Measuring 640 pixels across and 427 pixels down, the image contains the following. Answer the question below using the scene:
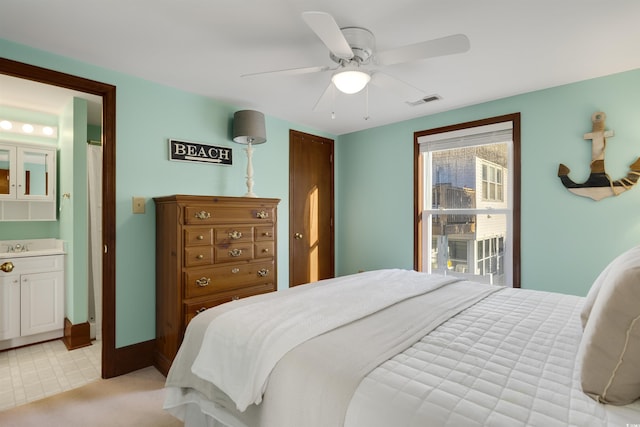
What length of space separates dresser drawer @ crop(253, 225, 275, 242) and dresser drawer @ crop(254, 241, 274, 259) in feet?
0.15

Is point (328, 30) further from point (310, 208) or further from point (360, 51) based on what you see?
point (310, 208)

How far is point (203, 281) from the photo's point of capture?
2453 mm

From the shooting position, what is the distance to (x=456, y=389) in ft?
2.94

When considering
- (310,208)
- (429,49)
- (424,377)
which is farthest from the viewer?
(310,208)

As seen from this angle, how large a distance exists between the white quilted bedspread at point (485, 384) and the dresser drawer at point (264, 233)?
1.83m

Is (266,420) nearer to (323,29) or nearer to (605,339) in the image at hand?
(605,339)

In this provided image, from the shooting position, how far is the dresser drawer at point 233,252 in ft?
8.39

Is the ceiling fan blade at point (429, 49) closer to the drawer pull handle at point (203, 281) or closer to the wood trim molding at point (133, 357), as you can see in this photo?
the drawer pull handle at point (203, 281)

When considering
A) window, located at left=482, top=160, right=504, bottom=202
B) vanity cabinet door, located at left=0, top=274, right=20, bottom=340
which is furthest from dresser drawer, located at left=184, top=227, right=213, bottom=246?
window, located at left=482, top=160, right=504, bottom=202

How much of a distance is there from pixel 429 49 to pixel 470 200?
2152 millimetres

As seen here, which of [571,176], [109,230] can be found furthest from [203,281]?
[571,176]

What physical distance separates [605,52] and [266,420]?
9.97 ft

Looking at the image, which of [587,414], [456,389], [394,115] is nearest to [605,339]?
[587,414]

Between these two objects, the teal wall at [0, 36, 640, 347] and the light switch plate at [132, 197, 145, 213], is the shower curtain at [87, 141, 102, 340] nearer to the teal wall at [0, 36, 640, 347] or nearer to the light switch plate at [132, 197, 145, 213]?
the teal wall at [0, 36, 640, 347]
